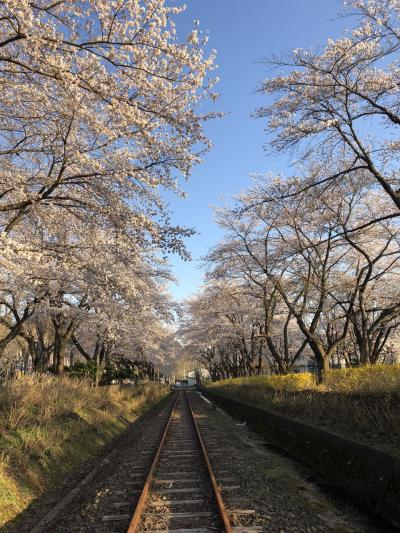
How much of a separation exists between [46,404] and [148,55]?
10.2 meters

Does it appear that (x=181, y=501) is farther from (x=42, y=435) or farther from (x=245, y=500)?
(x=42, y=435)

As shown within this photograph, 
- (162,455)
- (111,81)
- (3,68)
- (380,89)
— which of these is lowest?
(162,455)

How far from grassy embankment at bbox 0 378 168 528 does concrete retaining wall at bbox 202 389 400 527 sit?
580 cm

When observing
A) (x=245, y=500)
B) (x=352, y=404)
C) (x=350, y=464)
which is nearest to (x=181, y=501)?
(x=245, y=500)

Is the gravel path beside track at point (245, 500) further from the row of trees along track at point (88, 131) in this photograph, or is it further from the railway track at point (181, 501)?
the row of trees along track at point (88, 131)

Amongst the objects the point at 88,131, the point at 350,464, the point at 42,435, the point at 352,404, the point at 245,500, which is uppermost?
the point at 88,131

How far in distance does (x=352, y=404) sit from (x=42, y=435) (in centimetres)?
776

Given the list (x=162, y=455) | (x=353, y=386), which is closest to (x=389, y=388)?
(x=353, y=386)

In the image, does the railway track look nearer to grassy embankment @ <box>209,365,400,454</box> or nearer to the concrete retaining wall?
the concrete retaining wall

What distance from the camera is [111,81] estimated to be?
7.23m

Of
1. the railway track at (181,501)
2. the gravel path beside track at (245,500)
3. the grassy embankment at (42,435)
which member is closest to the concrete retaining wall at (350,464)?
the gravel path beside track at (245,500)

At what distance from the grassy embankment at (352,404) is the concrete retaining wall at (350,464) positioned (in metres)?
0.29

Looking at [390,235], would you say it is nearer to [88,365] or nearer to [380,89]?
[380,89]

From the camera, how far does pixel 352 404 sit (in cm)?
1056
